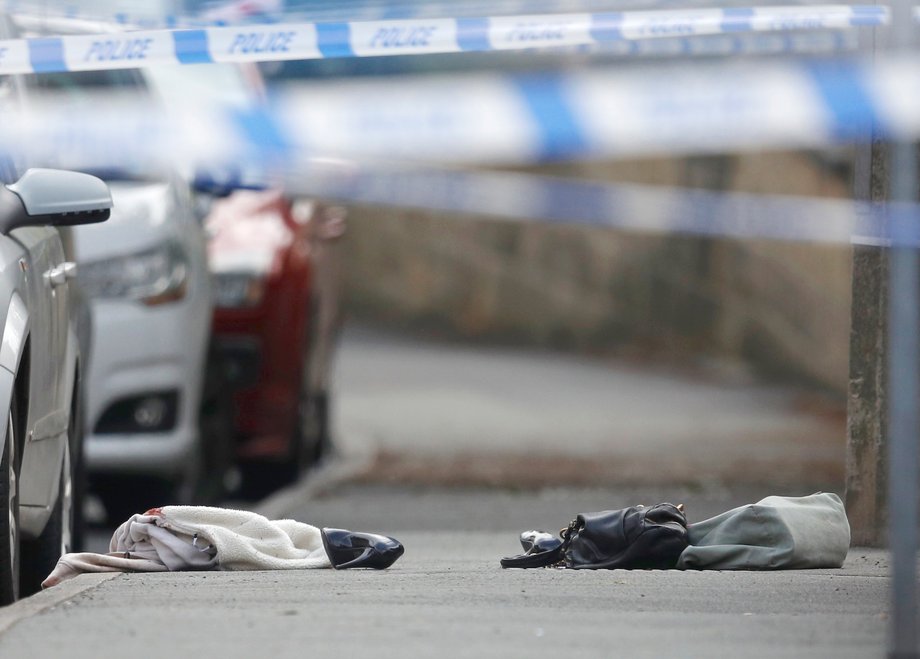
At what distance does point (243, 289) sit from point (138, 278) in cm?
128

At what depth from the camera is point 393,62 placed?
16.8 meters

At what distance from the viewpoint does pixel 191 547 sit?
5.66m

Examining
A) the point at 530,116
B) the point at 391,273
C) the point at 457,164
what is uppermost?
the point at 530,116

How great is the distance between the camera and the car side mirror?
537 cm

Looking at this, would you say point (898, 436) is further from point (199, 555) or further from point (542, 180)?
point (542, 180)

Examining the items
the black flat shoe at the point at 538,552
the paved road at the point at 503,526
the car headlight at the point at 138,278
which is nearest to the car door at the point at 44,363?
the paved road at the point at 503,526

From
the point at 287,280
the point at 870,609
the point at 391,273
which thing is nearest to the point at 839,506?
the point at 870,609

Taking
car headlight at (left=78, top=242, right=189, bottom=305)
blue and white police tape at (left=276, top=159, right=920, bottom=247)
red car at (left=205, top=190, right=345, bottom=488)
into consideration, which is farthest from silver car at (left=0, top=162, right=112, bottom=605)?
blue and white police tape at (left=276, top=159, right=920, bottom=247)

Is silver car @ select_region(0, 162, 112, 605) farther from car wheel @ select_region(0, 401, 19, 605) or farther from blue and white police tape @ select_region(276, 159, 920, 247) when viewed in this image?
blue and white police tape @ select_region(276, 159, 920, 247)

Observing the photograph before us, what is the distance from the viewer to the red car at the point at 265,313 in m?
9.76

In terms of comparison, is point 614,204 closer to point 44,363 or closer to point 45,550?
point 45,550

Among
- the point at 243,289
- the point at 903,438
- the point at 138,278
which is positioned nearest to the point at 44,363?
the point at 903,438

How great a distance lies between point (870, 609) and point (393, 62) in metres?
12.3

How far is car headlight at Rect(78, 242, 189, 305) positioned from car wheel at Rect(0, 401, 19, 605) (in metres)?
3.23
